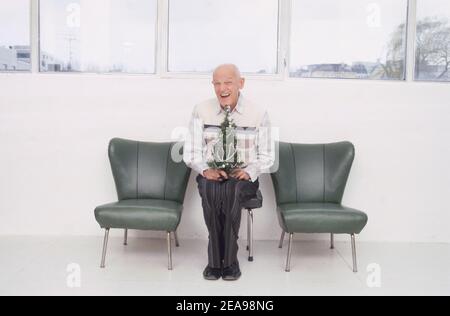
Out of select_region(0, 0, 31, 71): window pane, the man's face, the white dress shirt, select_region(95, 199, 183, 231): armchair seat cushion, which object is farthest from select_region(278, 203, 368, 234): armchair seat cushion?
select_region(0, 0, 31, 71): window pane

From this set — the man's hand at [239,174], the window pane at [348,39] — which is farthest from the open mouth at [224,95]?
the window pane at [348,39]

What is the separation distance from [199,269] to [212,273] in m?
0.22

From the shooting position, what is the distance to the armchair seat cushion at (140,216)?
10.6ft

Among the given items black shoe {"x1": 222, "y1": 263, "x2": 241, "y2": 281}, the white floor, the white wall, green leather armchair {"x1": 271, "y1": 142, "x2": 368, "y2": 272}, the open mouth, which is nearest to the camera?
the white floor

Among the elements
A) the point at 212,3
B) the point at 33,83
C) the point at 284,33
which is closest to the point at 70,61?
the point at 33,83

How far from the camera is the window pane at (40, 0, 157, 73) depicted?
13.7ft

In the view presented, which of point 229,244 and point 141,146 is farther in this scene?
point 141,146

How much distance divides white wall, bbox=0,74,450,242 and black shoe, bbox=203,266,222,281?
102 centimetres

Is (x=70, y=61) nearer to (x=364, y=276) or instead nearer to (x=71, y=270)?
(x=71, y=270)

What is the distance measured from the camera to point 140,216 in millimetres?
3242

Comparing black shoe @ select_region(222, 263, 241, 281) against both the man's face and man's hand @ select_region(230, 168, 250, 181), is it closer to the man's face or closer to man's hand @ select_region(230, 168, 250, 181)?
man's hand @ select_region(230, 168, 250, 181)

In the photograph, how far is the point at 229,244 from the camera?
3.16 meters

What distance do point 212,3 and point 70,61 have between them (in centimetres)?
134

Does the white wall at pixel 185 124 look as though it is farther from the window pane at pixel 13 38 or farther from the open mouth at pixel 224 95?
the open mouth at pixel 224 95
